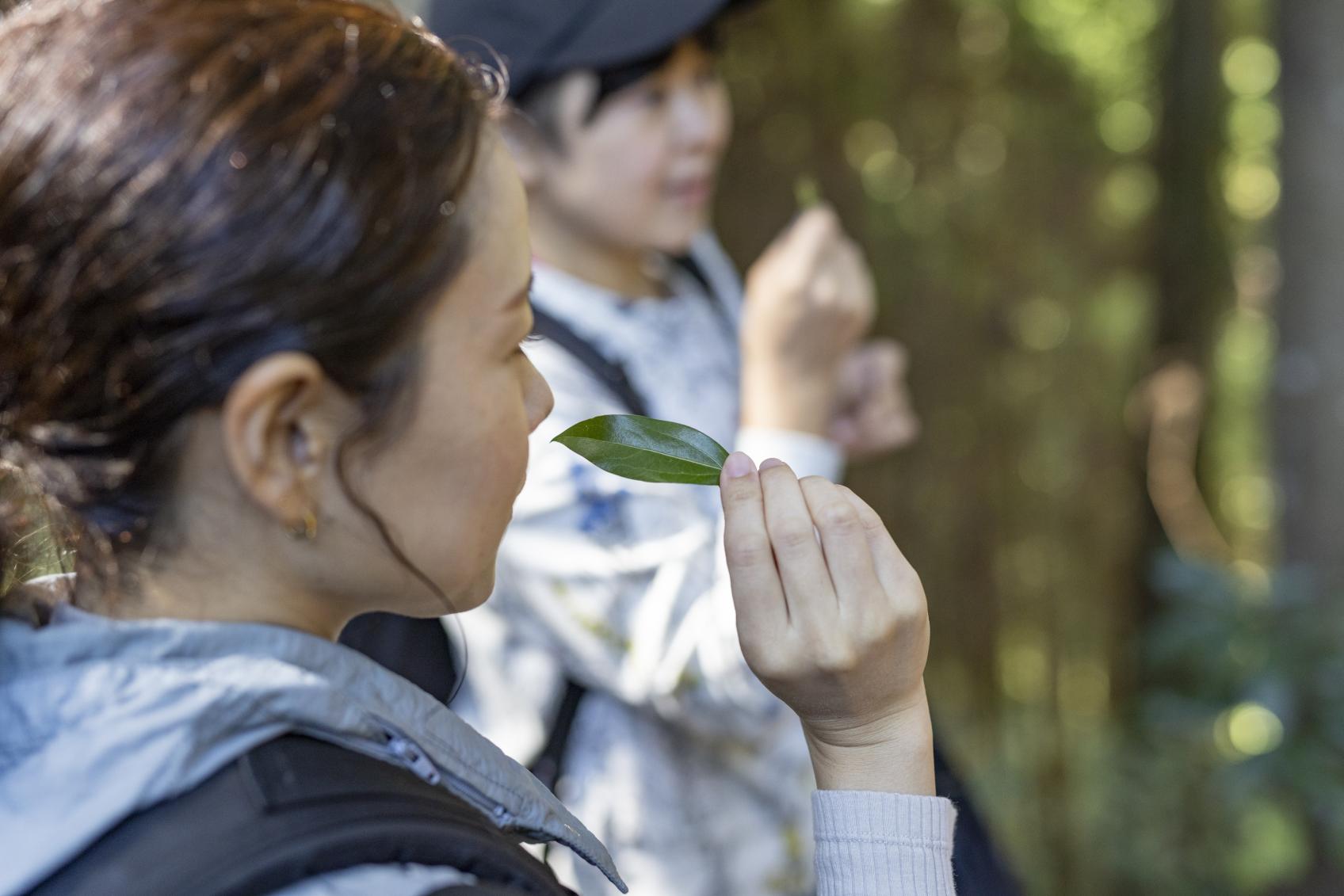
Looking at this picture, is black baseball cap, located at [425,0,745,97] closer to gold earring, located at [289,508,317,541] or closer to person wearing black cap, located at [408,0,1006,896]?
person wearing black cap, located at [408,0,1006,896]

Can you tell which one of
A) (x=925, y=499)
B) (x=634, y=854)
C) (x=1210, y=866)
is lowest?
(x=1210, y=866)

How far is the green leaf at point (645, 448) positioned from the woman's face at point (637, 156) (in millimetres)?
695

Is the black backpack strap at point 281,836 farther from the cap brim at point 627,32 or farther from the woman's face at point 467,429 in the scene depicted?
the cap brim at point 627,32

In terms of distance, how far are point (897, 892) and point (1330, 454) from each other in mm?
1675

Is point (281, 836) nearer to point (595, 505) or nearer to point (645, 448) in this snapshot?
point (645, 448)

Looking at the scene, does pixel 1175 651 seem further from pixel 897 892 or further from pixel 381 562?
pixel 381 562

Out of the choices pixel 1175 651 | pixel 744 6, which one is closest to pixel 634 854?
pixel 744 6

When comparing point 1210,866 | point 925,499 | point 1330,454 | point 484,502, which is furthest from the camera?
point 925,499

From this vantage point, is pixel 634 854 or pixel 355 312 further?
pixel 634 854

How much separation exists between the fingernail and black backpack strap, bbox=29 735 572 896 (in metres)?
0.28

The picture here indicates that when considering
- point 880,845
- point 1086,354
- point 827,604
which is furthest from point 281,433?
point 1086,354

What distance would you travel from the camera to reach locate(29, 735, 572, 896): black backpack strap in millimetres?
591

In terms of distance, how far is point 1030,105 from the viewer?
2.77m

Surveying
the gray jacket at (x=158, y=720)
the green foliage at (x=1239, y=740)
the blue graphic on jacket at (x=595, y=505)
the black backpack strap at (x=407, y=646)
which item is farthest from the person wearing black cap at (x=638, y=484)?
the green foliage at (x=1239, y=740)
